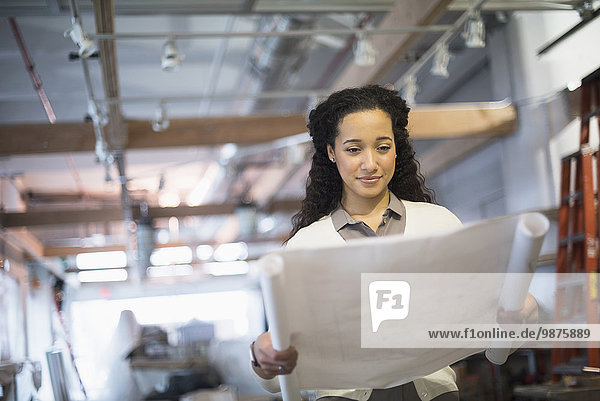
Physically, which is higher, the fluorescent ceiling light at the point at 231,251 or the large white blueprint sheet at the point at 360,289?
the fluorescent ceiling light at the point at 231,251

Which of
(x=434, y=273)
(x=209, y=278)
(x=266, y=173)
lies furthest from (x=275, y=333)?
(x=209, y=278)

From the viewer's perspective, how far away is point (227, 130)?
6.22 m

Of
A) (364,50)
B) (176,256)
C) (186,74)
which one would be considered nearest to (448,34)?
Answer: (364,50)

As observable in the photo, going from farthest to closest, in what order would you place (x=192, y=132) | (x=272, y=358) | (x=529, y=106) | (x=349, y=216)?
(x=192, y=132)
(x=529, y=106)
(x=349, y=216)
(x=272, y=358)

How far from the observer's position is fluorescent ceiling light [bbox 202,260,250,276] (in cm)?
1794

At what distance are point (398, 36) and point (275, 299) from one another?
3.91m

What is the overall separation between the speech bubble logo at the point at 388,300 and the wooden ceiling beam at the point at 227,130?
4.90 m

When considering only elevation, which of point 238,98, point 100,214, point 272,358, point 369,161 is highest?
point 238,98

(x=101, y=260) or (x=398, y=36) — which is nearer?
(x=398, y=36)

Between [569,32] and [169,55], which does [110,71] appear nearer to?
[169,55]

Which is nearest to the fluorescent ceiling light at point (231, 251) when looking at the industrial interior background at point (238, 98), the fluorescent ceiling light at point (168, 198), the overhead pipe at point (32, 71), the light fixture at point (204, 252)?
Answer: the light fixture at point (204, 252)

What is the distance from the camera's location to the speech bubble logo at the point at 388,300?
1312 millimetres

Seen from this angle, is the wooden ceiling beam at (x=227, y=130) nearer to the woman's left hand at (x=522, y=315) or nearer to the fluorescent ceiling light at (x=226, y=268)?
the woman's left hand at (x=522, y=315)

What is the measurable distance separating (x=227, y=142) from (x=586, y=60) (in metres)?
2.92
